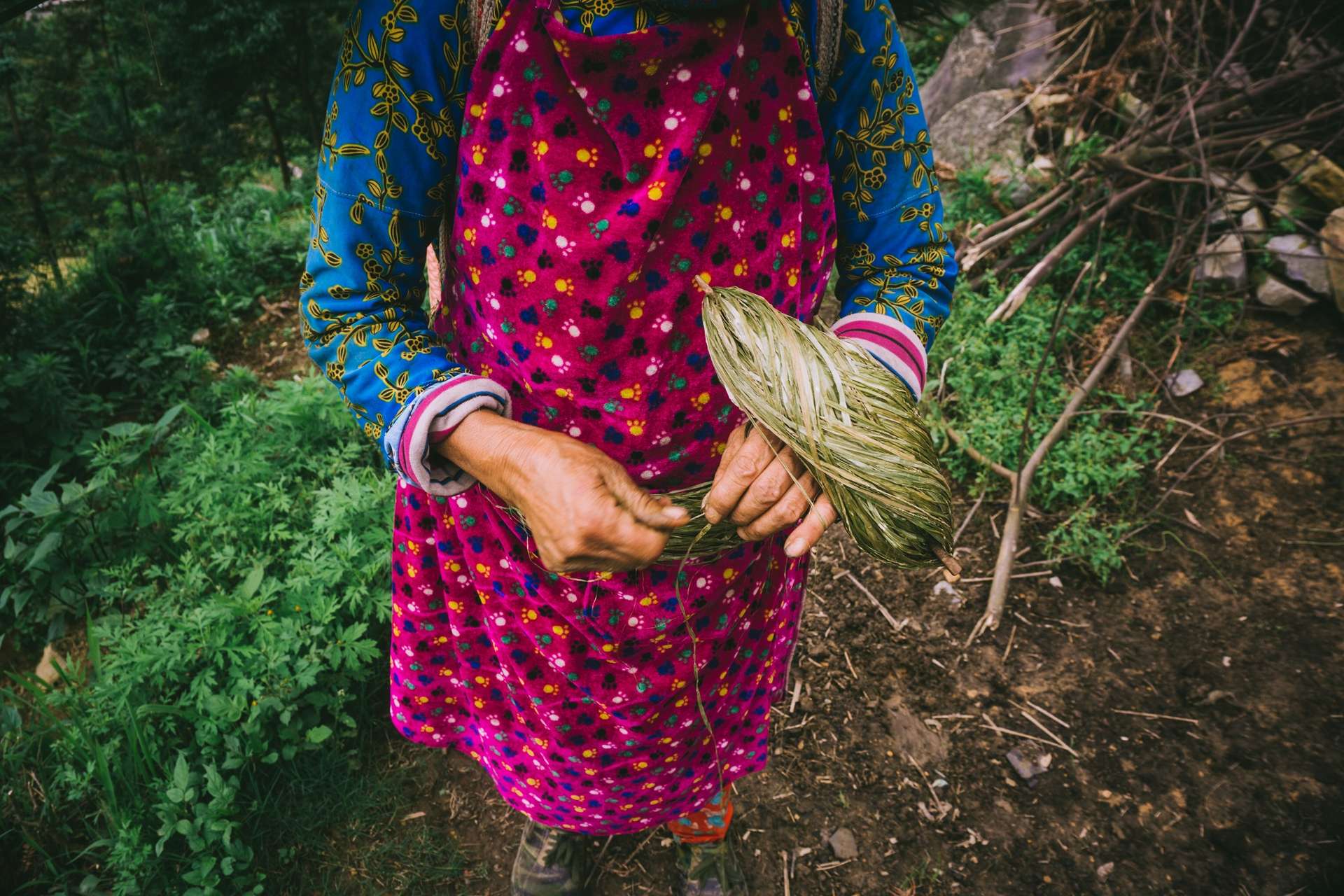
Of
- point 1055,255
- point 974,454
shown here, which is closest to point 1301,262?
point 1055,255

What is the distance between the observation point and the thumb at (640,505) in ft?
3.34

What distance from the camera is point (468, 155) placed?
1069 mm

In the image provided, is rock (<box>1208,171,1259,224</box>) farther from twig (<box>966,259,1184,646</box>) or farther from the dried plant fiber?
the dried plant fiber

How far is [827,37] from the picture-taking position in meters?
1.13

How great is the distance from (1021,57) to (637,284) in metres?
5.45

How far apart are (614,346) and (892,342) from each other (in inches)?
21.4

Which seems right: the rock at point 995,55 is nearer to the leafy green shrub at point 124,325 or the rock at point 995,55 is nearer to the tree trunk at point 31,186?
the leafy green shrub at point 124,325

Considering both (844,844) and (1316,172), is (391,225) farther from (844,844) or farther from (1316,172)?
(1316,172)

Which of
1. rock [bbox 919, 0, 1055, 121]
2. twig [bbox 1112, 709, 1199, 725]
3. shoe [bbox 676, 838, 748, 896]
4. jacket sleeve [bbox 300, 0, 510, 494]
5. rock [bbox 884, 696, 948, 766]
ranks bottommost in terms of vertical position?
twig [bbox 1112, 709, 1199, 725]

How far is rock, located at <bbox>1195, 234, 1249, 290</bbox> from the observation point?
3.62 meters

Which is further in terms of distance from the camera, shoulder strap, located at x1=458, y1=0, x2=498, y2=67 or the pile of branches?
the pile of branches

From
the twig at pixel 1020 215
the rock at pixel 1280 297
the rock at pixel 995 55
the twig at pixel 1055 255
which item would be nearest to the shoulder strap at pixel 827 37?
the twig at pixel 1055 255

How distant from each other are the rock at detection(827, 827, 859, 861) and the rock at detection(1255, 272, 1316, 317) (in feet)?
11.5

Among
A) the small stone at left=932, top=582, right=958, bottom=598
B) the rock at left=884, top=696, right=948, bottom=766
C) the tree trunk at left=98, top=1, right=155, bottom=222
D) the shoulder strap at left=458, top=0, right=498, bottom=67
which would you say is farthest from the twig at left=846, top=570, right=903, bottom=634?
the tree trunk at left=98, top=1, right=155, bottom=222
